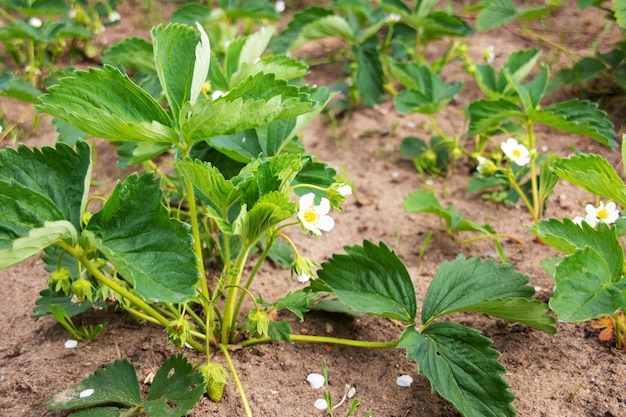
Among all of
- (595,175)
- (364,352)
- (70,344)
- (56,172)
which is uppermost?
(56,172)

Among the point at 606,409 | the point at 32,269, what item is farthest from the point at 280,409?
the point at 32,269

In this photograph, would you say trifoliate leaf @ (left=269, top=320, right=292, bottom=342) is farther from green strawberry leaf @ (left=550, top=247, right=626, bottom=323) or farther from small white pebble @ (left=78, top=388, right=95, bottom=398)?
green strawberry leaf @ (left=550, top=247, right=626, bottom=323)

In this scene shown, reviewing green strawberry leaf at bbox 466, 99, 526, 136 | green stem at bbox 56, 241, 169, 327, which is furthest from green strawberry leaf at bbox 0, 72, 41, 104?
green strawberry leaf at bbox 466, 99, 526, 136

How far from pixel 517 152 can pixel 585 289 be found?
0.76 metres

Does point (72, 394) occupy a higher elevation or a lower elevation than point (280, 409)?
higher

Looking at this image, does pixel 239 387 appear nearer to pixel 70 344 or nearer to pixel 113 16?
pixel 70 344

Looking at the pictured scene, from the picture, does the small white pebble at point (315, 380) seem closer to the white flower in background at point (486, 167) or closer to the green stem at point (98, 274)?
the green stem at point (98, 274)

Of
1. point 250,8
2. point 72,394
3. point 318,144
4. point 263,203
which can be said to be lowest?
point 318,144

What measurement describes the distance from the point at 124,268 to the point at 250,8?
5.97 feet

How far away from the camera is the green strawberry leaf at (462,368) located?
Answer: 4.42 feet

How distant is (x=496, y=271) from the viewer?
5.06ft

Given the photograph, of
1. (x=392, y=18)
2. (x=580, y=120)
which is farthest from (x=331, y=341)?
(x=392, y=18)

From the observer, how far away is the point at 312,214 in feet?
4.50

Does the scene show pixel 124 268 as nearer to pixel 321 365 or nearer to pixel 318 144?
pixel 321 365
